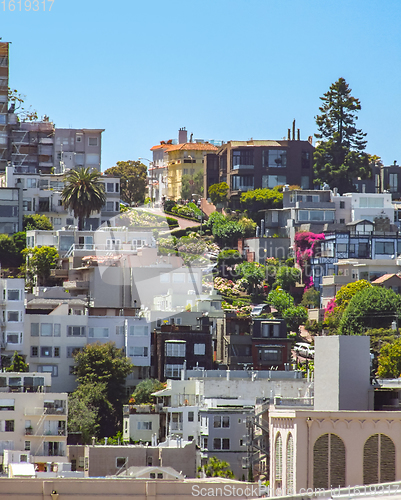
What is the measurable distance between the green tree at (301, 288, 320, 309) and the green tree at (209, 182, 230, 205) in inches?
958

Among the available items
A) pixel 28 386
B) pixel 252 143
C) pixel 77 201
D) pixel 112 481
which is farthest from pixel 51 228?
pixel 112 481

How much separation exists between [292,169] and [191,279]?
3211 cm

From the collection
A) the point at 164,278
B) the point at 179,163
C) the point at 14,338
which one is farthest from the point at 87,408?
the point at 179,163

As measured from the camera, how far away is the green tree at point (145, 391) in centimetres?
7319

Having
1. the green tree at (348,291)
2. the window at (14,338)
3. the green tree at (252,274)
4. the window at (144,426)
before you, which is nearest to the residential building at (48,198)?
the green tree at (252,274)

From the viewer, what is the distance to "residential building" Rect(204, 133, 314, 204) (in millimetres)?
125875

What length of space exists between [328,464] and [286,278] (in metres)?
67.4

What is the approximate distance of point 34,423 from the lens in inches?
2552

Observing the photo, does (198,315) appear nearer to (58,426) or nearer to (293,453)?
(58,426)

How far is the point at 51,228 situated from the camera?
110 meters

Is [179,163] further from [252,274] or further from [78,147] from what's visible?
[252,274]

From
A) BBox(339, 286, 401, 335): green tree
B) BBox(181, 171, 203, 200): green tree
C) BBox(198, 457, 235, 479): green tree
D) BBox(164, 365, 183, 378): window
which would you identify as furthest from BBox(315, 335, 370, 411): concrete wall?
BBox(181, 171, 203, 200): green tree

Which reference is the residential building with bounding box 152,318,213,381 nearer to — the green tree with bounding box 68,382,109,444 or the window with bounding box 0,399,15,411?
the green tree with bounding box 68,382,109,444

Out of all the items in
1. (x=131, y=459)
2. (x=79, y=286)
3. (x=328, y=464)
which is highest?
(x=79, y=286)
